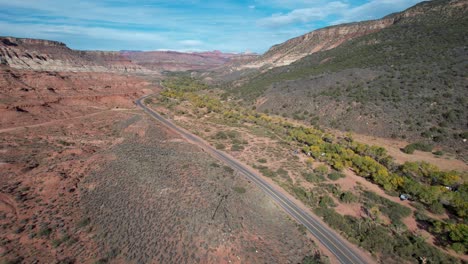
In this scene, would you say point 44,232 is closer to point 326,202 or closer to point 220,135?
point 326,202

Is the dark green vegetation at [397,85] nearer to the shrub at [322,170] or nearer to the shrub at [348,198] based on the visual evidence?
the shrub at [322,170]

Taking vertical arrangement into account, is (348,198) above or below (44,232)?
below

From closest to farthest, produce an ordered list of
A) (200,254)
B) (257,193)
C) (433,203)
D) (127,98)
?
(200,254), (433,203), (257,193), (127,98)

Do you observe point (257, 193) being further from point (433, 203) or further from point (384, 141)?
point (384, 141)

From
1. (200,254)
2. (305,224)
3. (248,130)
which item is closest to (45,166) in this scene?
(200,254)

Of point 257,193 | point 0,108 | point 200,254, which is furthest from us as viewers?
point 0,108

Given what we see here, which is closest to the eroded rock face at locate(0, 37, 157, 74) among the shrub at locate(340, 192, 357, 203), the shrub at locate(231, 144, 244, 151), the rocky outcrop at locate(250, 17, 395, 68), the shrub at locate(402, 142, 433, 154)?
the shrub at locate(231, 144, 244, 151)

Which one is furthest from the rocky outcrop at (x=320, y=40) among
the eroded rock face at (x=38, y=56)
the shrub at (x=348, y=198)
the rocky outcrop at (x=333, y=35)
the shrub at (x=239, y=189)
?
the shrub at (x=239, y=189)

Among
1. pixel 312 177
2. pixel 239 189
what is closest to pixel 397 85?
pixel 312 177
